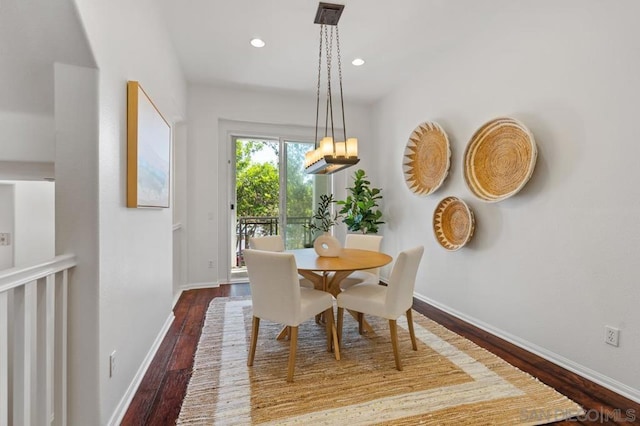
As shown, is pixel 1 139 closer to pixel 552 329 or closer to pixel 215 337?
pixel 215 337

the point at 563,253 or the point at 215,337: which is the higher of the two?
the point at 563,253

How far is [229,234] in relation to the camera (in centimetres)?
433

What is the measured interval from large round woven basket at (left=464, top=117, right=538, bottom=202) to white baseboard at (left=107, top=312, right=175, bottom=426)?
2988mm

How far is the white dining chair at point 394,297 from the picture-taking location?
2022mm

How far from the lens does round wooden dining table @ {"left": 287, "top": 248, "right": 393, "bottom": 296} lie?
2.10 m

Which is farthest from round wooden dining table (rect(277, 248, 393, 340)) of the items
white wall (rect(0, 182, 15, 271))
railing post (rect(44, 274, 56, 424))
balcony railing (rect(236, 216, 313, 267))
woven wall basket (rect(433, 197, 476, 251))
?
white wall (rect(0, 182, 15, 271))

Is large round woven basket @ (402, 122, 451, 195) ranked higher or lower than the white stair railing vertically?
higher

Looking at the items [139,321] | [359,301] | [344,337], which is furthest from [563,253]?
[139,321]

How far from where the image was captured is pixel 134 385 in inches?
72.1

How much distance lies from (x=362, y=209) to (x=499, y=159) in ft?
6.28

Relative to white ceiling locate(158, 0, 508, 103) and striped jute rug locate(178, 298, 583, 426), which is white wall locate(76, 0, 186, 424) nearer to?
striped jute rug locate(178, 298, 583, 426)

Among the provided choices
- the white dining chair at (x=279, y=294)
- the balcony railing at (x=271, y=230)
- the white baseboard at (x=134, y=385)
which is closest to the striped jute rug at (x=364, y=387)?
the white dining chair at (x=279, y=294)

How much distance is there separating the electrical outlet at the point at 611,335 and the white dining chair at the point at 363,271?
162cm

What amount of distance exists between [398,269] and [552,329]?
4.28 feet
